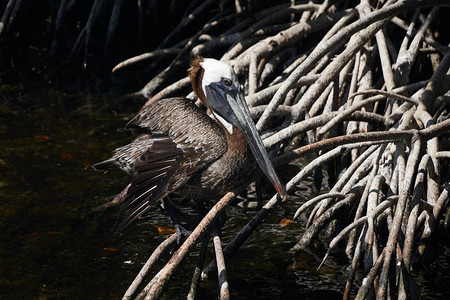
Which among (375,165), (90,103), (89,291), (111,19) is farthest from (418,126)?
(111,19)

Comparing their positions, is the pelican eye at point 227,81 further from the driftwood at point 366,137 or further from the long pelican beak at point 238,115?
the driftwood at point 366,137

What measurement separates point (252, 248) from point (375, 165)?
40.5 inches

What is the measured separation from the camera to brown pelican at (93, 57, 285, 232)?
391cm

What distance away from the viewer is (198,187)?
411 cm

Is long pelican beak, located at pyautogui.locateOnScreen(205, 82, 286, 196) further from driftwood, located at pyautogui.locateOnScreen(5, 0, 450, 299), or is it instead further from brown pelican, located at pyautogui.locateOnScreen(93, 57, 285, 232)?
driftwood, located at pyautogui.locateOnScreen(5, 0, 450, 299)

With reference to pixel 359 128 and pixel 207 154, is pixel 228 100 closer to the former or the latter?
pixel 207 154

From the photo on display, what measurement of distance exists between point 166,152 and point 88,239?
3.49ft

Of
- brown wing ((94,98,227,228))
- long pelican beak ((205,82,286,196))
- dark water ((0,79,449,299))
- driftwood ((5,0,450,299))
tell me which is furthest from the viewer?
dark water ((0,79,449,299))

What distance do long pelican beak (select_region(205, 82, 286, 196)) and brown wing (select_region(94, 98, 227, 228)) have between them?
16 centimetres

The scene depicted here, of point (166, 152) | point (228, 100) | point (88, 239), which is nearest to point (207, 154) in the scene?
point (166, 152)

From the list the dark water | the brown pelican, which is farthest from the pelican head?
the dark water

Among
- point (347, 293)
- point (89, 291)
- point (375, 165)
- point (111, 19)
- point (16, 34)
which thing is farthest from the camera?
point (16, 34)

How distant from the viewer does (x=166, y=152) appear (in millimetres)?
4113

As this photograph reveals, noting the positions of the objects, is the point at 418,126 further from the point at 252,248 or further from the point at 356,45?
the point at 252,248
